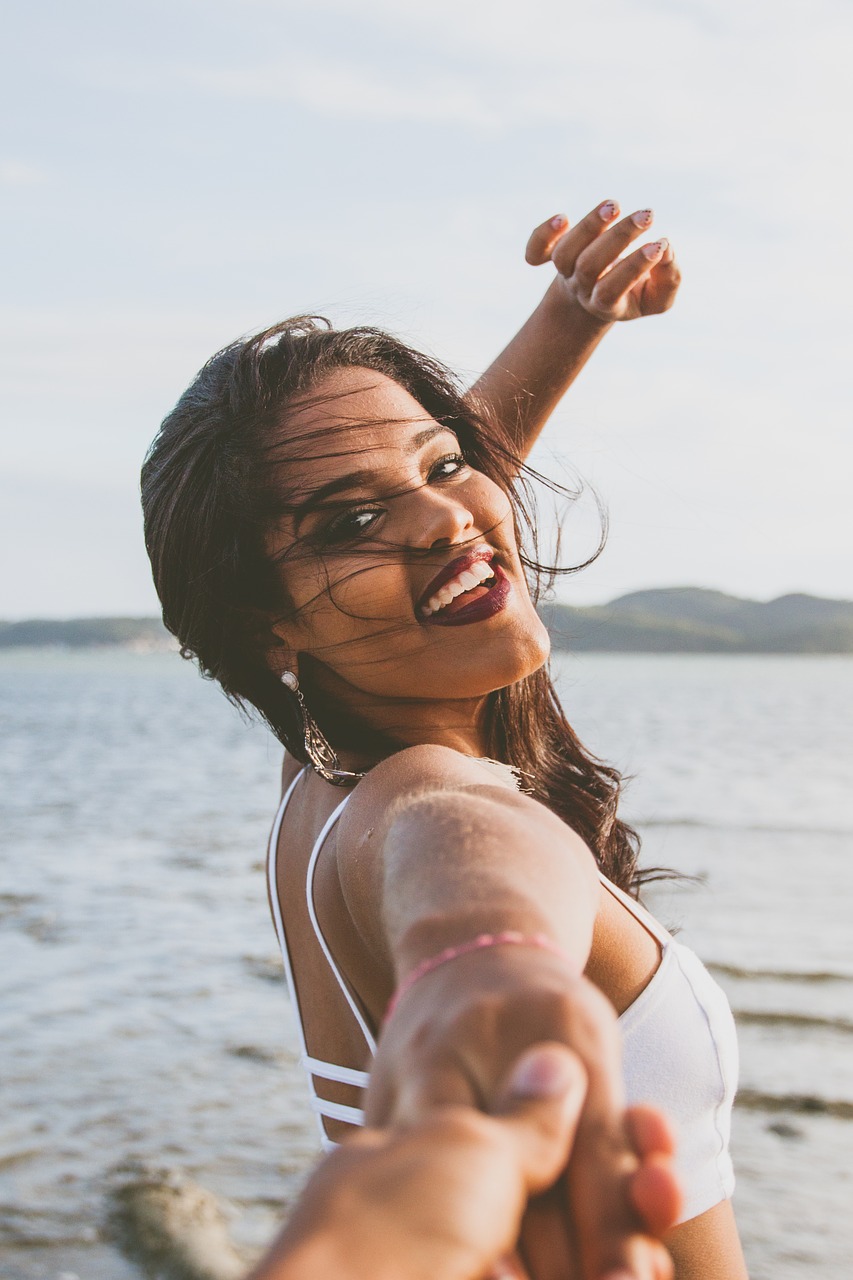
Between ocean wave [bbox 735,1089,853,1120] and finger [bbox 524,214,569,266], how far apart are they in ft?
15.4

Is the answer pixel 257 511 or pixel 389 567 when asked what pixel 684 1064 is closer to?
pixel 389 567

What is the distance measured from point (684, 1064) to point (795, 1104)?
4.81 meters

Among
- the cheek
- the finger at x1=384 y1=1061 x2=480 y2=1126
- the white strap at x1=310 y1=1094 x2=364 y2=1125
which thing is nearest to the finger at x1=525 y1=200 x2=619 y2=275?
the cheek

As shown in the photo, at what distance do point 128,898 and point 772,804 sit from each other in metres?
10.3

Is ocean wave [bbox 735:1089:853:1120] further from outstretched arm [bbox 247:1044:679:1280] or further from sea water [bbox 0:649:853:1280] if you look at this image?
outstretched arm [bbox 247:1044:679:1280]

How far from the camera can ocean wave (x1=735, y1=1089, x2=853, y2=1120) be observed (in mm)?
6230

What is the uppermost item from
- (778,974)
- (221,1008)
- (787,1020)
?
(221,1008)

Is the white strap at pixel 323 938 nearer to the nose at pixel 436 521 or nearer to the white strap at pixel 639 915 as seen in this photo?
the white strap at pixel 639 915

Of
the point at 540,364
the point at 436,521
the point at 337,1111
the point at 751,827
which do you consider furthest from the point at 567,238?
the point at 751,827

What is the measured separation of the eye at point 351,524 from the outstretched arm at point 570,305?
0.88 metres

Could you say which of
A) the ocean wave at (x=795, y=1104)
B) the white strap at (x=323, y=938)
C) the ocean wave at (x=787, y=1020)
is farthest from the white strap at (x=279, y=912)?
the ocean wave at (x=787, y=1020)

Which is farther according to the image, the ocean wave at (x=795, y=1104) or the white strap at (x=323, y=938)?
the ocean wave at (x=795, y=1104)

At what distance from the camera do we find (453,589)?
2258mm

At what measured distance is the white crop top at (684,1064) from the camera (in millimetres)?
2043
